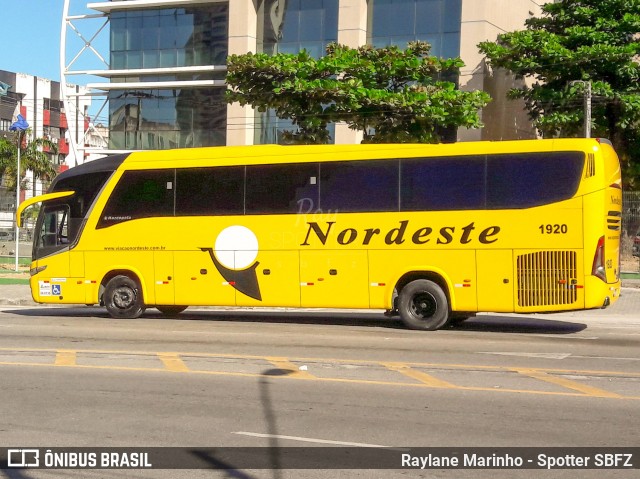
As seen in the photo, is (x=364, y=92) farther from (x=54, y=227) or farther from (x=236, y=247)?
(x=236, y=247)

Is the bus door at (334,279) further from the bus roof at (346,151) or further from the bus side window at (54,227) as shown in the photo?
the bus side window at (54,227)

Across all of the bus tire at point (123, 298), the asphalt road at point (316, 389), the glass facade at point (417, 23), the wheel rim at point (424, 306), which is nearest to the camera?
the asphalt road at point (316, 389)

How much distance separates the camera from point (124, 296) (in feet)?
73.2

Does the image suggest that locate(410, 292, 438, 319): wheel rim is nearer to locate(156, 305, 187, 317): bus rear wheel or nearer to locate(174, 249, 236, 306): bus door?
locate(174, 249, 236, 306): bus door

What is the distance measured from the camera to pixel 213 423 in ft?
31.0

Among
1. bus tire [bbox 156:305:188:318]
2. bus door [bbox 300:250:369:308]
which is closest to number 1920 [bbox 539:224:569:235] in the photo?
bus door [bbox 300:250:369:308]

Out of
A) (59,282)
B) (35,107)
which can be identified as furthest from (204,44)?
(35,107)

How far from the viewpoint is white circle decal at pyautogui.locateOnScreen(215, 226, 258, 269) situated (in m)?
21.0

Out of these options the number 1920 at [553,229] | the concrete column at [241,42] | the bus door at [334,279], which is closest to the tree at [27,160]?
the concrete column at [241,42]

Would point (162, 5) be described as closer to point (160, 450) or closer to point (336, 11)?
point (336, 11)

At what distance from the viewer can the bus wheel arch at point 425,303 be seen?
762 inches

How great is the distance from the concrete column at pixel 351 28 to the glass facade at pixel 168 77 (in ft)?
24.4

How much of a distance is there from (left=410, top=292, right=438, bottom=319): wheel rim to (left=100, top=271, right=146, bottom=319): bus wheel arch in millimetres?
6478

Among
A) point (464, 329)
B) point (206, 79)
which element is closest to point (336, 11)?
point (206, 79)
